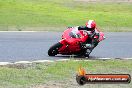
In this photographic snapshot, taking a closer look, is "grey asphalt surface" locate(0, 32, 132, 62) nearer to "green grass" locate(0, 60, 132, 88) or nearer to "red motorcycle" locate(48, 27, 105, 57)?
"red motorcycle" locate(48, 27, 105, 57)

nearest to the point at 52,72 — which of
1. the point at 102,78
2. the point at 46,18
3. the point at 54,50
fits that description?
the point at 54,50

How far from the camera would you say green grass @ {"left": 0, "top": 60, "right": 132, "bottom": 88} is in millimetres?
9812

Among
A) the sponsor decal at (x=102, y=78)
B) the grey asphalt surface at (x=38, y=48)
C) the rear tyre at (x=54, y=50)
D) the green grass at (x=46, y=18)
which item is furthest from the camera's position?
the green grass at (x=46, y=18)

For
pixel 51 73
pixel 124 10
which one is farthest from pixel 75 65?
pixel 124 10

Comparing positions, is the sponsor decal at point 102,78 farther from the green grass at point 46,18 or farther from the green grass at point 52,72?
the green grass at point 46,18

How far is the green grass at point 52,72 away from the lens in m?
9.81

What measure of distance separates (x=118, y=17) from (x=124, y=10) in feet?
26.1

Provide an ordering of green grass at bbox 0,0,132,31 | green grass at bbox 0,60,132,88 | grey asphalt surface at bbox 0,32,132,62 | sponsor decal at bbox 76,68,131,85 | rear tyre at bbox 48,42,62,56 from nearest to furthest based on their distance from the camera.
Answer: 1. sponsor decal at bbox 76,68,131,85
2. green grass at bbox 0,60,132,88
3. grey asphalt surface at bbox 0,32,132,62
4. rear tyre at bbox 48,42,62,56
5. green grass at bbox 0,0,132,31

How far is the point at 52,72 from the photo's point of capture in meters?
11.4

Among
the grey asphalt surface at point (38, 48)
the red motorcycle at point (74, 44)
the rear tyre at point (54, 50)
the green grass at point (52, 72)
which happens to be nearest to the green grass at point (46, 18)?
the grey asphalt surface at point (38, 48)

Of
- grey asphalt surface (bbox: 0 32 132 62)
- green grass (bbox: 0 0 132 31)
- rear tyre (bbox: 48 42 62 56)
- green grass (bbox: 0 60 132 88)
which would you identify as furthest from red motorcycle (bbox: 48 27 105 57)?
green grass (bbox: 0 0 132 31)

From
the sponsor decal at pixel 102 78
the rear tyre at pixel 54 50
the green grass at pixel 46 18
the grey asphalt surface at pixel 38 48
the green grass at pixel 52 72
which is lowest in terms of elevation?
the green grass at pixel 46 18

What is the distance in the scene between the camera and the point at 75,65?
12.9 meters

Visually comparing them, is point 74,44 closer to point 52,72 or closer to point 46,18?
point 52,72
